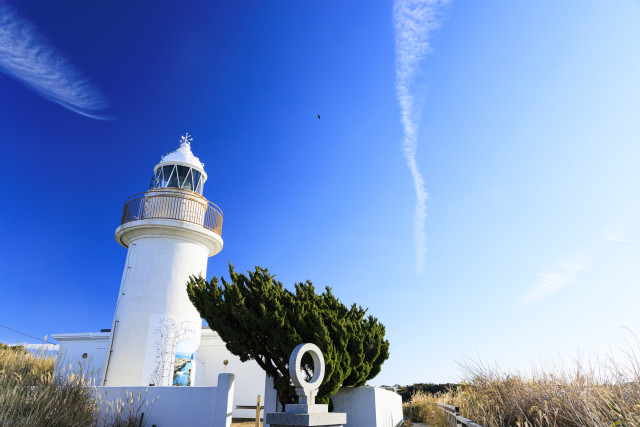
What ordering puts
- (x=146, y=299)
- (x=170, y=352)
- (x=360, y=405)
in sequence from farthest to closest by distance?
1. (x=146, y=299)
2. (x=170, y=352)
3. (x=360, y=405)

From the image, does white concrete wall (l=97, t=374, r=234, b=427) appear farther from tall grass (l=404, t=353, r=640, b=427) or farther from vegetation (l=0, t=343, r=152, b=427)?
tall grass (l=404, t=353, r=640, b=427)

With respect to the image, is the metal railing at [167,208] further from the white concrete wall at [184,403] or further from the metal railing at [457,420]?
the metal railing at [457,420]

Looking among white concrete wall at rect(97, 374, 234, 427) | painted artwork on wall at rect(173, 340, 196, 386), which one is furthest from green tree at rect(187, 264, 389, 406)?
painted artwork on wall at rect(173, 340, 196, 386)

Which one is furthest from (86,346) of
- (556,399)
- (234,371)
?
(556,399)

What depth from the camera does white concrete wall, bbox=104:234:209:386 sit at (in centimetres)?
1198

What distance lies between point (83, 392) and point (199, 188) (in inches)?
353

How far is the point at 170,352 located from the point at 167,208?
15.0ft

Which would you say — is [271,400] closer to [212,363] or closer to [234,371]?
[234,371]

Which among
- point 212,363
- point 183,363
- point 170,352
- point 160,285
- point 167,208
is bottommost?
point 183,363

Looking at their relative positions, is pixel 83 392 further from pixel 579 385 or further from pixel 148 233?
pixel 579 385

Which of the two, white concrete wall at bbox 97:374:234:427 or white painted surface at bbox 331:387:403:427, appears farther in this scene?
white painted surface at bbox 331:387:403:427

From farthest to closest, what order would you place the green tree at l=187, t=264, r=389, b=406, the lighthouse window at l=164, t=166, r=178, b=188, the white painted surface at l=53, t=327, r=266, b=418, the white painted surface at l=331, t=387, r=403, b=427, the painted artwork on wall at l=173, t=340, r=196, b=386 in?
the lighthouse window at l=164, t=166, r=178, b=188 → the white painted surface at l=53, t=327, r=266, b=418 → the painted artwork on wall at l=173, t=340, r=196, b=386 → the white painted surface at l=331, t=387, r=403, b=427 → the green tree at l=187, t=264, r=389, b=406

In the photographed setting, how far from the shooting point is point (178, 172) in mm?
14688

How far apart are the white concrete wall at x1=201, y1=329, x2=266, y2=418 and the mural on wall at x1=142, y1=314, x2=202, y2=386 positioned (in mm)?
2435
